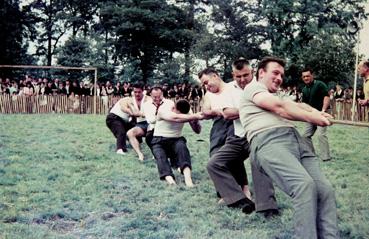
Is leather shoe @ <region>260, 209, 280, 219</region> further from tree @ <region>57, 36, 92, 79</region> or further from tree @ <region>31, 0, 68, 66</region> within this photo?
tree @ <region>31, 0, 68, 66</region>

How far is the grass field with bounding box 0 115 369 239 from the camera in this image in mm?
4062

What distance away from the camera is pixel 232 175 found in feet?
16.7

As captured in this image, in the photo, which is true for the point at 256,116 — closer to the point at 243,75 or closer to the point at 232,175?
the point at 243,75

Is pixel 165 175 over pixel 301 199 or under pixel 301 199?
under

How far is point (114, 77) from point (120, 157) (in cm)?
2474

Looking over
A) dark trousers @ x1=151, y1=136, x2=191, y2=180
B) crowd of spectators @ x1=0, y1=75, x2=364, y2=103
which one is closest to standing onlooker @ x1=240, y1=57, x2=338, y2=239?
dark trousers @ x1=151, y1=136, x2=191, y2=180

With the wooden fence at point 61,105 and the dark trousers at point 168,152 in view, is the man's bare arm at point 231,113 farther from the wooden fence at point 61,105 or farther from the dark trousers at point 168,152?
the wooden fence at point 61,105

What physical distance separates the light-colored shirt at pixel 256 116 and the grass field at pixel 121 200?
94 cm

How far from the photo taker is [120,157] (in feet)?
25.6

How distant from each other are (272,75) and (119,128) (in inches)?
203

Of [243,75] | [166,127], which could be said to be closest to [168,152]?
[166,127]

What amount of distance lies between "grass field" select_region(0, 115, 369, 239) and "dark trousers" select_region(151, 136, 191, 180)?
0.65ft

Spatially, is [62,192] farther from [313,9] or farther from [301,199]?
[313,9]

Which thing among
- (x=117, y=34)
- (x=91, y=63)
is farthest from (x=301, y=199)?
(x=117, y=34)
